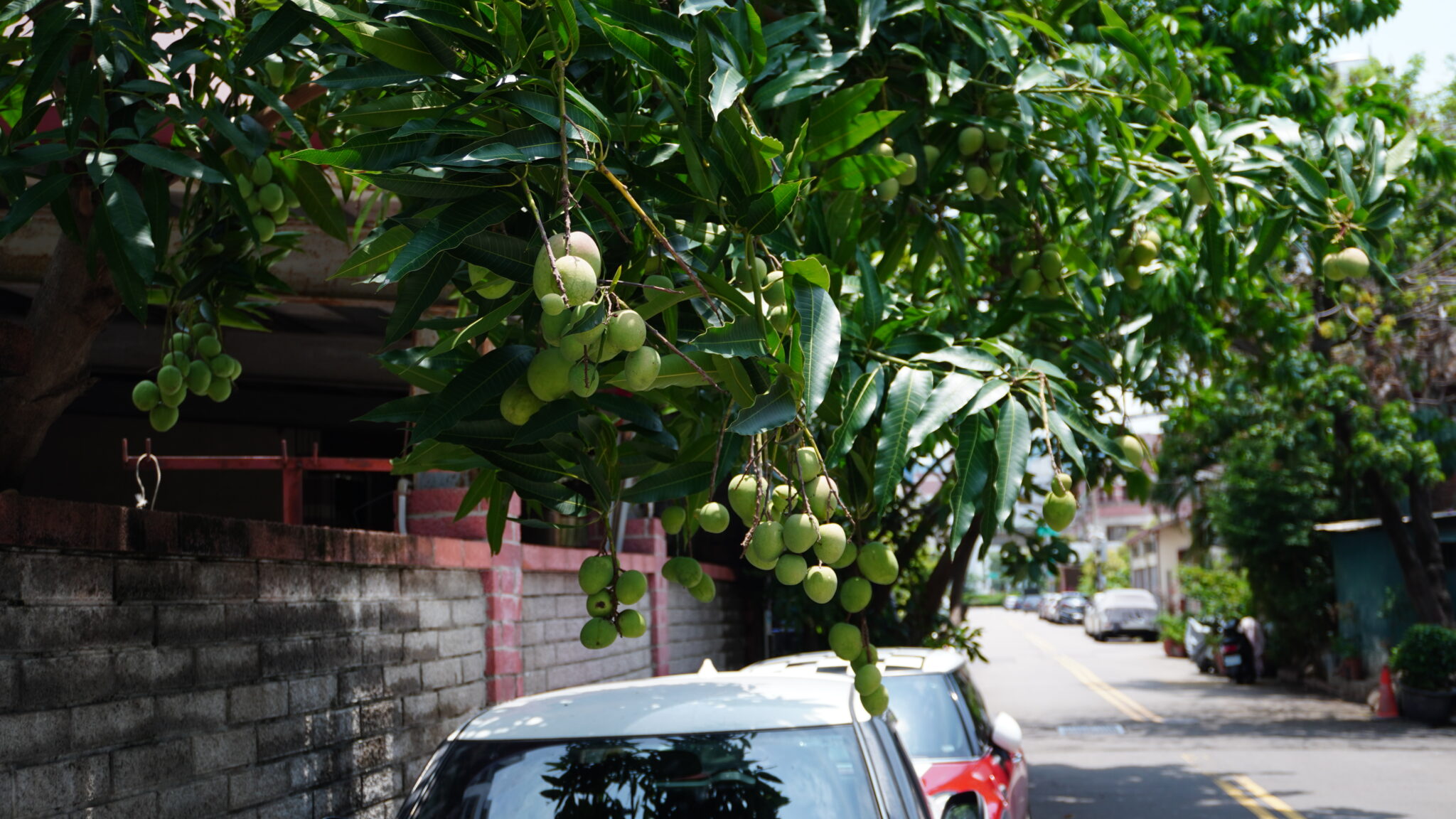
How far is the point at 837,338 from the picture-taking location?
2432 millimetres

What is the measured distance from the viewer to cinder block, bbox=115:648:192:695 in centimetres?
378

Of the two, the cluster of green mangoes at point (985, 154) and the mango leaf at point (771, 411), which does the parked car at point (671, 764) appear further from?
the cluster of green mangoes at point (985, 154)

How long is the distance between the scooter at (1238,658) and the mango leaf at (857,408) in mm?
26380

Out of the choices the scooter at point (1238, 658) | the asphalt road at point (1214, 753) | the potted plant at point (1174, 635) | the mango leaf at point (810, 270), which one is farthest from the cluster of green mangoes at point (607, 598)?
the potted plant at point (1174, 635)

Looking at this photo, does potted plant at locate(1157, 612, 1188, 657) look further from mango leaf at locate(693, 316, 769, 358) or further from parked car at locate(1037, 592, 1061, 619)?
mango leaf at locate(693, 316, 769, 358)

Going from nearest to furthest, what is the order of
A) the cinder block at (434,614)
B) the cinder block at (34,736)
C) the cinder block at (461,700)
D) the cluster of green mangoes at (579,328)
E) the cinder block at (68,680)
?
the cluster of green mangoes at (579,328), the cinder block at (34,736), the cinder block at (68,680), the cinder block at (434,614), the cinder block at (461,700)

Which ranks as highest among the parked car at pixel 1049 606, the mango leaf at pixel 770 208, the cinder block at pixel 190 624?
the mango leaf at pixel 770 208

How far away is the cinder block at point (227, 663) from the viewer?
4203 mm

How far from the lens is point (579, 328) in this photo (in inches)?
76.2

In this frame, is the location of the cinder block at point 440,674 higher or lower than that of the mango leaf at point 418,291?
lower

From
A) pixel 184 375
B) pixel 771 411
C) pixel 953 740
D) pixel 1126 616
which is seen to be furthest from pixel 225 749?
pixel 1126 616

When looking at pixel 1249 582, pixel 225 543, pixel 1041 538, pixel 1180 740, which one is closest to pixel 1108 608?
pixel 1249 582

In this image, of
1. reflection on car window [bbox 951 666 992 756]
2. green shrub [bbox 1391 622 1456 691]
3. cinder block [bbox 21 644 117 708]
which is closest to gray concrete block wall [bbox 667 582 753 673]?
reflection on car window [bbox 951 666 992 756]

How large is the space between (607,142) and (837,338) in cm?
58
